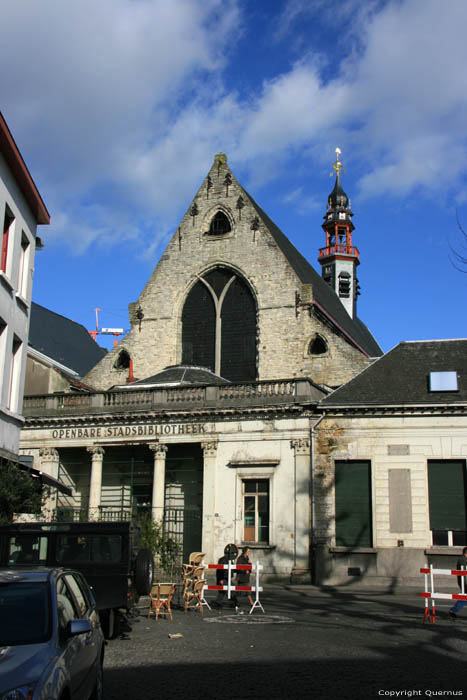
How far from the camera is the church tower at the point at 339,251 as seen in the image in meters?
57.7

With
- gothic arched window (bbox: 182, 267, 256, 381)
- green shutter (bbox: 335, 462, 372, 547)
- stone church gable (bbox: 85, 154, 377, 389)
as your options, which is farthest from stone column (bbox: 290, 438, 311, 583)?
gothic arched window (bbox: 182, 267, 256, 381)

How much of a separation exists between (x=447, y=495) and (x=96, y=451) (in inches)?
487

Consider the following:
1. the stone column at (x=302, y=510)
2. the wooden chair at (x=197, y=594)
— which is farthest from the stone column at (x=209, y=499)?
the wooden chair at (x=197, y=594)

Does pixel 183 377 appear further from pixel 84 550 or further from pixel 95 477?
pixel 84 550

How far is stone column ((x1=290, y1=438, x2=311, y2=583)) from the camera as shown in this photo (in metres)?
23.4

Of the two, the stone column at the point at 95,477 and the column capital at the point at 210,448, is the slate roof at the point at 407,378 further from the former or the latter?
the stone column at the point at 95,477

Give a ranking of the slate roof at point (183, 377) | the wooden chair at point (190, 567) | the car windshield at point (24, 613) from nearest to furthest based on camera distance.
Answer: the car windshield at point (24, 613) < the wooden chair at point (190, 567) < the slate roof at point (183, 377)

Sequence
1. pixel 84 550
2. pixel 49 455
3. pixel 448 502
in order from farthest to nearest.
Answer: pixel 49 455 → pixel 448 502 → pixel 84 550

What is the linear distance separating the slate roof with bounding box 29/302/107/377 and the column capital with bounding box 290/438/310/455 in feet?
48.3

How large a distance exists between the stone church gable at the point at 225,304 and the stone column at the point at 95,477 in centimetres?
529

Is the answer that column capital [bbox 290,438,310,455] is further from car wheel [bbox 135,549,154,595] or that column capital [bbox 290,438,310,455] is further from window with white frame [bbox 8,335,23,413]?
car wheel [bbox 135,549,154,595]

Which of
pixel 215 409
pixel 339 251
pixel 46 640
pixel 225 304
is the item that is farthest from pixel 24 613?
pixel 339 251

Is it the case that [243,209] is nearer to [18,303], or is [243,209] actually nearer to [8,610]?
[18,303]

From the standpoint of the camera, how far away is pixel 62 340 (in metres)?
38.2
